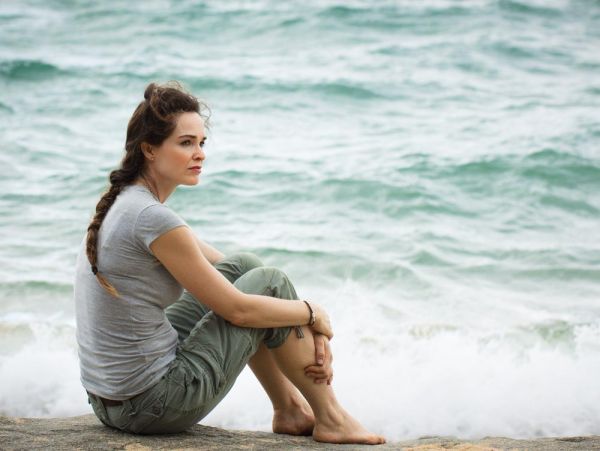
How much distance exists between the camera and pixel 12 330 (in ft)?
18.7

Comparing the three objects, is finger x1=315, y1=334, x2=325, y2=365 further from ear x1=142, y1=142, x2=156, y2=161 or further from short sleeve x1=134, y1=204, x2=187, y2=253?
ear x1=142, y1=142, x2=156, y2=161

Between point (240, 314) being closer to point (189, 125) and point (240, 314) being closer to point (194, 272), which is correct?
point (194, 272)

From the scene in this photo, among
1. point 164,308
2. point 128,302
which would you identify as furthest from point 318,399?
point 128,302

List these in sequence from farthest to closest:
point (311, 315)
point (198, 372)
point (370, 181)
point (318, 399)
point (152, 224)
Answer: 1. point (370, 181)
2. point (318, 399)
3. point (311, 315)
4. point (198, 372)
5. point (152, 224)

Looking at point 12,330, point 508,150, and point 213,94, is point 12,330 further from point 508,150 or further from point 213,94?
point 213,94

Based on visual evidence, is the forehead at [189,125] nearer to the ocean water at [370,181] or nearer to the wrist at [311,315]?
the wrist at [311,315]

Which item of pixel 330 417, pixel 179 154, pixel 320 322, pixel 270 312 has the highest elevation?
pixel 179 154

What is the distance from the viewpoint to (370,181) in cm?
901

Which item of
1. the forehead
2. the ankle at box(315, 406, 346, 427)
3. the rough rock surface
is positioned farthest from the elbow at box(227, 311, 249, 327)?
the forehead

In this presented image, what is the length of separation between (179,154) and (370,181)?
19.6ft

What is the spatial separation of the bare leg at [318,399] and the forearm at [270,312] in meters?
0.12

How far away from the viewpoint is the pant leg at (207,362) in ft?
10.1

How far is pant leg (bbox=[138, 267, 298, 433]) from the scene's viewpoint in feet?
10.1

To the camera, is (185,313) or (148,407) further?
(185,313)
